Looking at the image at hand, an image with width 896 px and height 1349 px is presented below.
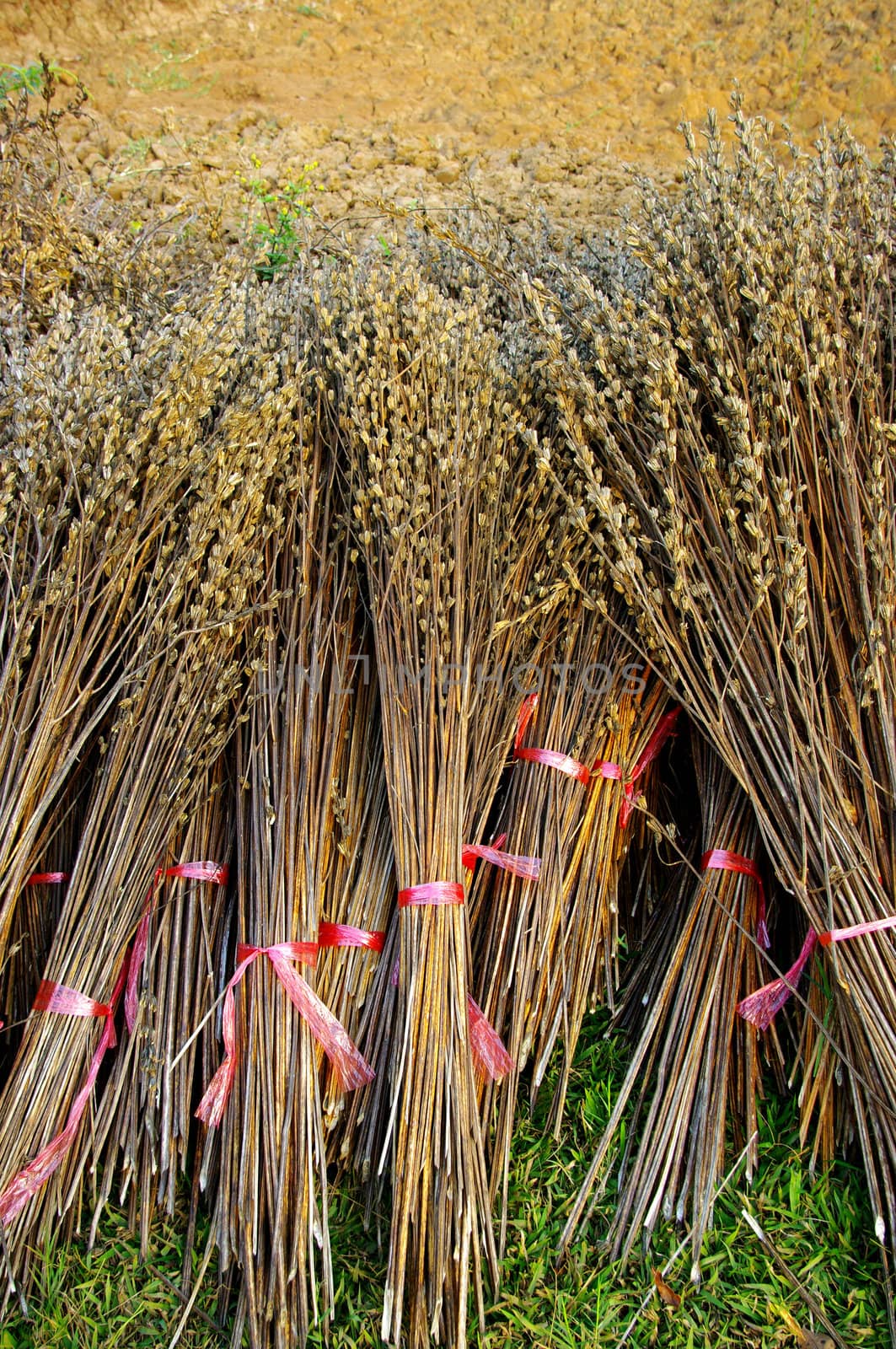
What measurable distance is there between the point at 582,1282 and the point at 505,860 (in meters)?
0.70

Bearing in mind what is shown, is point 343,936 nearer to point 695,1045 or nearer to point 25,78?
point 695,1045

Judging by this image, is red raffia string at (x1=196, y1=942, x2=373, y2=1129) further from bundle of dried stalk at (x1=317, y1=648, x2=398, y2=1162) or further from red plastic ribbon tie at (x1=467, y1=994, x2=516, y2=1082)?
red plastic ribbon tie at (x1=467, y1=994, x2=516, y2=1082)

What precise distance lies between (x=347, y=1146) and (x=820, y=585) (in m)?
1.33

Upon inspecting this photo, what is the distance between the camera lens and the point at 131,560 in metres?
1.74

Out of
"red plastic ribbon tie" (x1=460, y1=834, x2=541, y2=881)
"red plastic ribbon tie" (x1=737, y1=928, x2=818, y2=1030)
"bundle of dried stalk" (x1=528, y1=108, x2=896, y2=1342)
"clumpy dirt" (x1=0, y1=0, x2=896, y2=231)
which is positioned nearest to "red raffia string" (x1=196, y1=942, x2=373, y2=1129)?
"red plastic ribbon tie" (x1=460, y1=834, x2=541, y2=881)

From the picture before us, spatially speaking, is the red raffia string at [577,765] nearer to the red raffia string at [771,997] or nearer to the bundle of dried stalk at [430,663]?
the bundle of dried stalk at [430,663]

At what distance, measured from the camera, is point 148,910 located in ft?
5.63

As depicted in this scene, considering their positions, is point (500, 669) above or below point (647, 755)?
above

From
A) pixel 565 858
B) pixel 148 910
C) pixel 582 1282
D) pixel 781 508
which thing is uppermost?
pixel 781 508

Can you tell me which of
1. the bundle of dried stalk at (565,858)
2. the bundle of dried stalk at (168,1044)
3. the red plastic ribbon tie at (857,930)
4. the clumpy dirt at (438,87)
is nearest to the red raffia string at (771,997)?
the red plastic ribbon tie at (857,930)

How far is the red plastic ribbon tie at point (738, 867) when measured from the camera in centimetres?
174

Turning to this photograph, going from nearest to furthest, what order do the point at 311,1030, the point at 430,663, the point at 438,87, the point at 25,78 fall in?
the point at 311,1030 → the point at 430,663 → the point at 25,78 → the point at 438,87

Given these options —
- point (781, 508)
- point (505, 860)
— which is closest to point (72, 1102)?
point (505, 860)

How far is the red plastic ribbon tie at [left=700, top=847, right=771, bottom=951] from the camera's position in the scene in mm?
1735
